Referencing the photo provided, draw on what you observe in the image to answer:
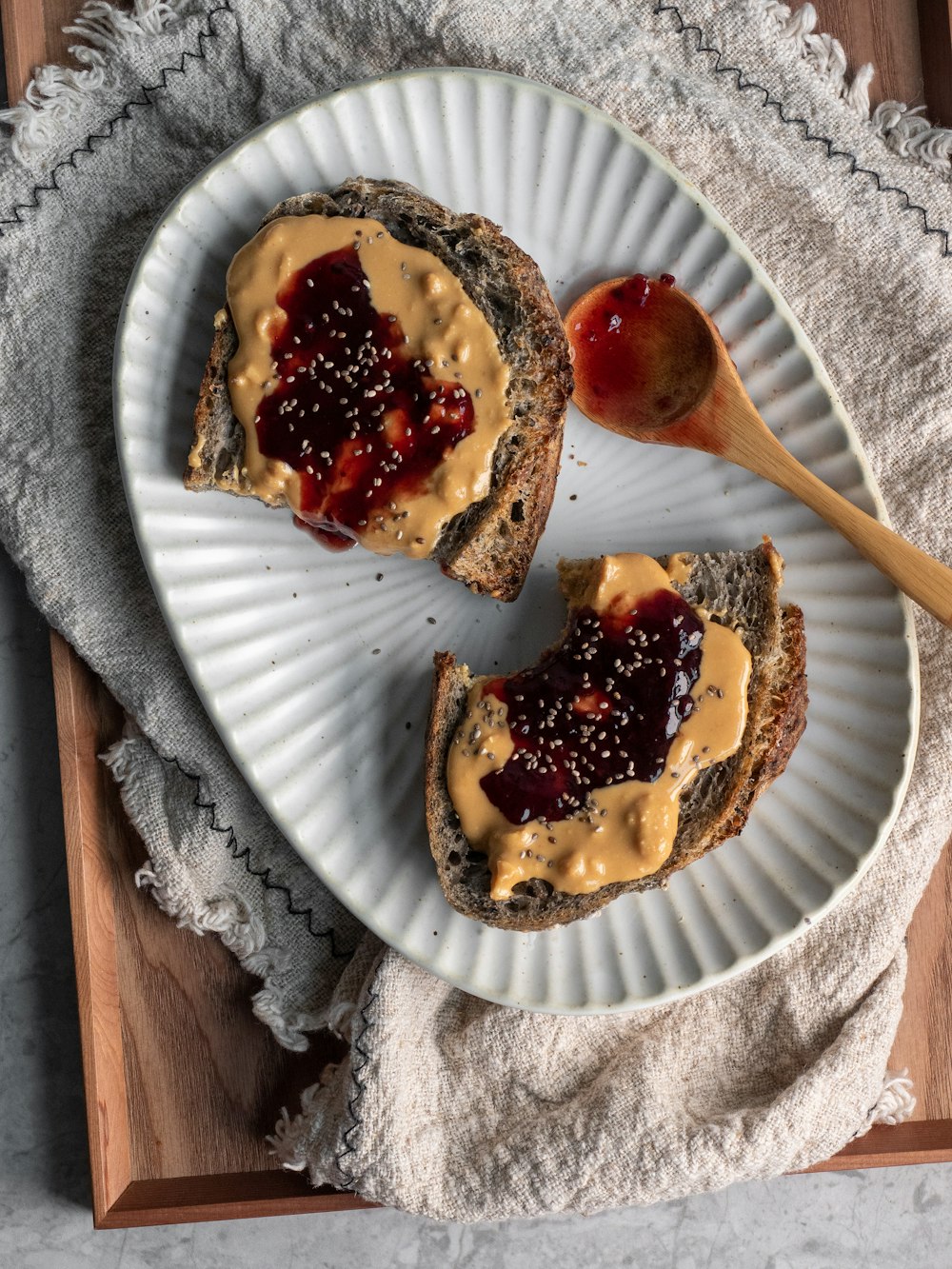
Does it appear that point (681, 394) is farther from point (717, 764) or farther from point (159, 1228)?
point (159, 1228)

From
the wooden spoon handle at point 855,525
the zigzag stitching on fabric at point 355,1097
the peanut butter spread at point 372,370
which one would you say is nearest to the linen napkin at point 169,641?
the zigzag stitching on fabric at point 355,1097

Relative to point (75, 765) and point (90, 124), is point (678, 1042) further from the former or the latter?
point (90, 124)

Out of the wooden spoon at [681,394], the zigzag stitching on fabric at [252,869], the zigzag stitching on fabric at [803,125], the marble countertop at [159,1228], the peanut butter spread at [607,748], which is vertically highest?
the zigzag stitching on fabric at [803,125]

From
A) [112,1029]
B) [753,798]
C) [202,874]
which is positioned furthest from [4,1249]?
[753,798]

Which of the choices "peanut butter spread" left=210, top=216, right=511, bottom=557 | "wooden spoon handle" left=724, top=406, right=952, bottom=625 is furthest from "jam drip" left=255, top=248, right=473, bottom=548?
"wooden spoon handle" left=724, top=406, right=952, bottom=625

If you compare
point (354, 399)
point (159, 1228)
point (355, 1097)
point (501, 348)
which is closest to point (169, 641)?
A: point (354, 399)

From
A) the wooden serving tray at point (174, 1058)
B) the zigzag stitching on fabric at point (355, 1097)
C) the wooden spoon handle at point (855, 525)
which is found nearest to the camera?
the wooden spoon handle at point (855, 525)

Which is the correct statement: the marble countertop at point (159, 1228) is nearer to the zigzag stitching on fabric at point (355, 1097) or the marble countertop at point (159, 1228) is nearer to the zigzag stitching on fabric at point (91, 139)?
the zigzag stitching on fabric at point (355, 1097)

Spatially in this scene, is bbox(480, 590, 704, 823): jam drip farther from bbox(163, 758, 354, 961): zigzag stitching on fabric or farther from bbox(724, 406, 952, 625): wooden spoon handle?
bbox(163, 758, 354, 961): zigzag stitching on fabric
